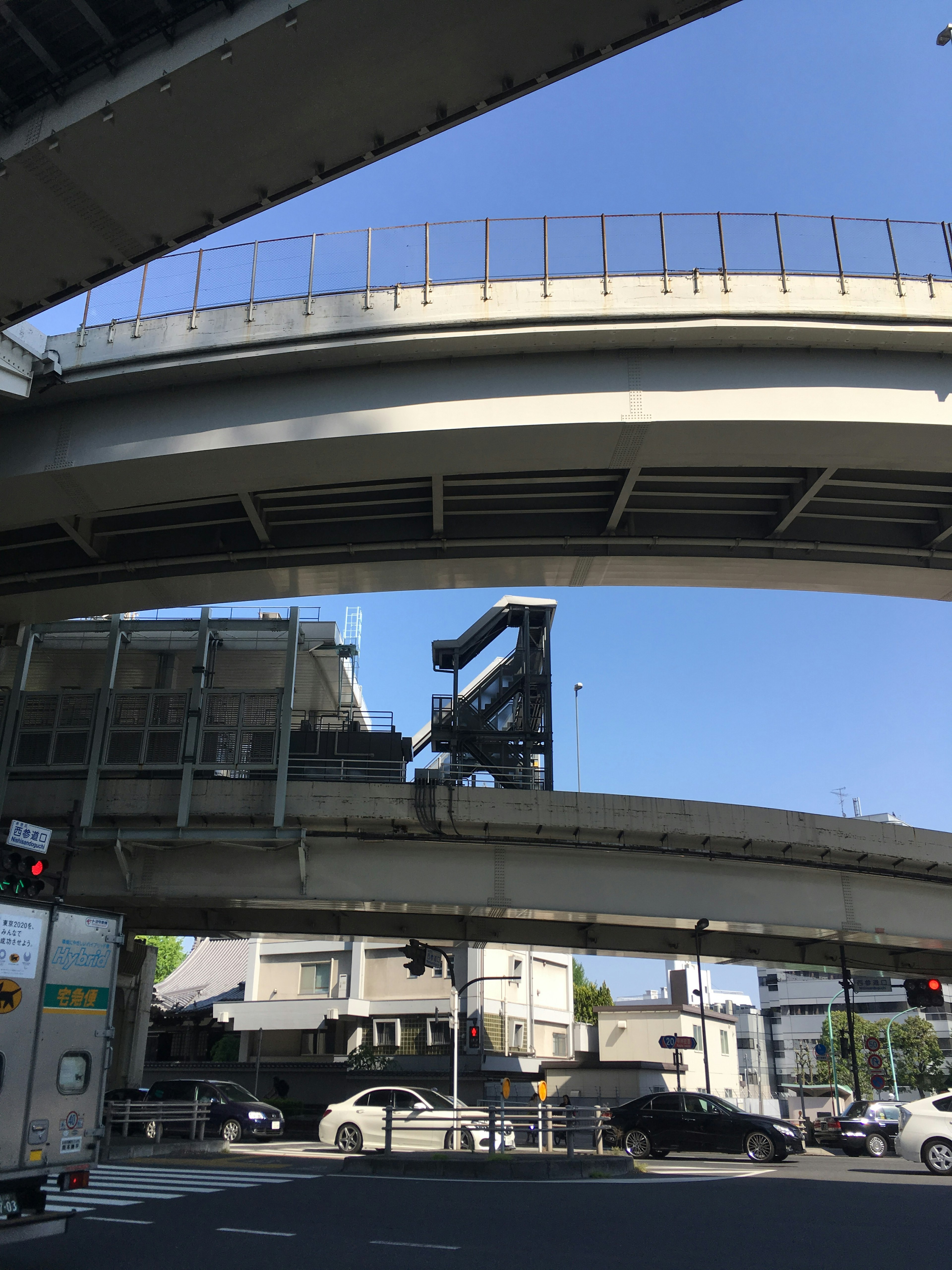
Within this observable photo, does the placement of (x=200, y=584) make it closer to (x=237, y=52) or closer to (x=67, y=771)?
(x=67, y=771)

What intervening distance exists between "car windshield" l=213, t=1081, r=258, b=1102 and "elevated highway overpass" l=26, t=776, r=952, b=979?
14.9 feet

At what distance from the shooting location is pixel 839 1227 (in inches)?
397

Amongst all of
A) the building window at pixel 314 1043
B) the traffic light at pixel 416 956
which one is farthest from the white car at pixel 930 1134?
the building window at pixel 314 1043

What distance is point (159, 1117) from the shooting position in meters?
22.7

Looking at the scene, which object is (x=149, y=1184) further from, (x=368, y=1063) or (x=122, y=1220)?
(x=368, y=1063)

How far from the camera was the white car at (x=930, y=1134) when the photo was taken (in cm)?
1667

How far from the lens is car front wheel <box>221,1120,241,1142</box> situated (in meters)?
23.7

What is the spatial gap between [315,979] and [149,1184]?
42.9m

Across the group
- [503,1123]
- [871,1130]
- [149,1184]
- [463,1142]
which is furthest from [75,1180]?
[871,1130]

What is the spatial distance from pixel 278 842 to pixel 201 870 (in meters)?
2.36

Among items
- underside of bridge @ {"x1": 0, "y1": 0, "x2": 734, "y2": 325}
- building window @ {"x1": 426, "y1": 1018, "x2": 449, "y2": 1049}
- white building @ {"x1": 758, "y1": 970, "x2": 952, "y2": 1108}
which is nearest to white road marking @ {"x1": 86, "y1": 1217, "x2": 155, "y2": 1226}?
underside of bridge @ {"x1": 0, "y1": 0, "x2": 734, "y2": 325}

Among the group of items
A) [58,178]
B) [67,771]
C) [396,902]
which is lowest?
[396,902]

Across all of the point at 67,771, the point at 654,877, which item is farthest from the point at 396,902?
the point at 67,771

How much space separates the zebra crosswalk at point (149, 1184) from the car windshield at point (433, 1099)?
5024 millimetres
